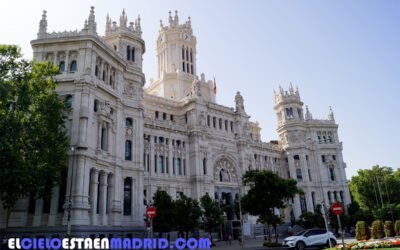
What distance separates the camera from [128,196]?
132 ft

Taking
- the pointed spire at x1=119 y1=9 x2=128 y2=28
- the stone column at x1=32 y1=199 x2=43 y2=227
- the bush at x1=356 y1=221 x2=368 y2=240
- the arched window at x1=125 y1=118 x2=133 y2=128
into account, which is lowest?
the bush at x1=356 y1=221 x2=368 y2=240

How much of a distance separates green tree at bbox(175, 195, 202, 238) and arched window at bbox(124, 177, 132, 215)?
231 inches

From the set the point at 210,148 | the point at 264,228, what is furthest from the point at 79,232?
the point at 264,228

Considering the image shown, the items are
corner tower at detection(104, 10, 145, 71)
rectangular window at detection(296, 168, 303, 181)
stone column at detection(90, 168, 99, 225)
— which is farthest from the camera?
rectangular window at detection(296, 168, 303, 181)

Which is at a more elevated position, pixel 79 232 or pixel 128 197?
pixel 128 197

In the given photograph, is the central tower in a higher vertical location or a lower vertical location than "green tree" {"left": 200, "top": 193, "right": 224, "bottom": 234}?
higher

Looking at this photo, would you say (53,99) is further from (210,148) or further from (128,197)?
(210,148)

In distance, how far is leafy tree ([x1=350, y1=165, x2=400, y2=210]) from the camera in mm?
77938

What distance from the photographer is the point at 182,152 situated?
56.3m

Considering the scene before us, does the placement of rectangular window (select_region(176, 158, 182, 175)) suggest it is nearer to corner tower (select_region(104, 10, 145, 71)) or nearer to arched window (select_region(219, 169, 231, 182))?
arched window (select_region(219, 169, 231, 182))

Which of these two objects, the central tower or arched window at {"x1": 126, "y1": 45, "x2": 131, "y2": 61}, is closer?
arched window at {"x1": 126, "y1": 45, "x2": 131, "y2": 61}

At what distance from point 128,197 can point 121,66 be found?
1723cm

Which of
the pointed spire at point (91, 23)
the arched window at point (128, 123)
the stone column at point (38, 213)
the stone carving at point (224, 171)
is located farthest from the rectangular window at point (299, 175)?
the stone column at point (38, 213)

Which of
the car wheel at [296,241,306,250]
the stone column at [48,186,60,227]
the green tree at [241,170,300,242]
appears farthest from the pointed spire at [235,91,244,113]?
the stone column at [48,186,60,227]
